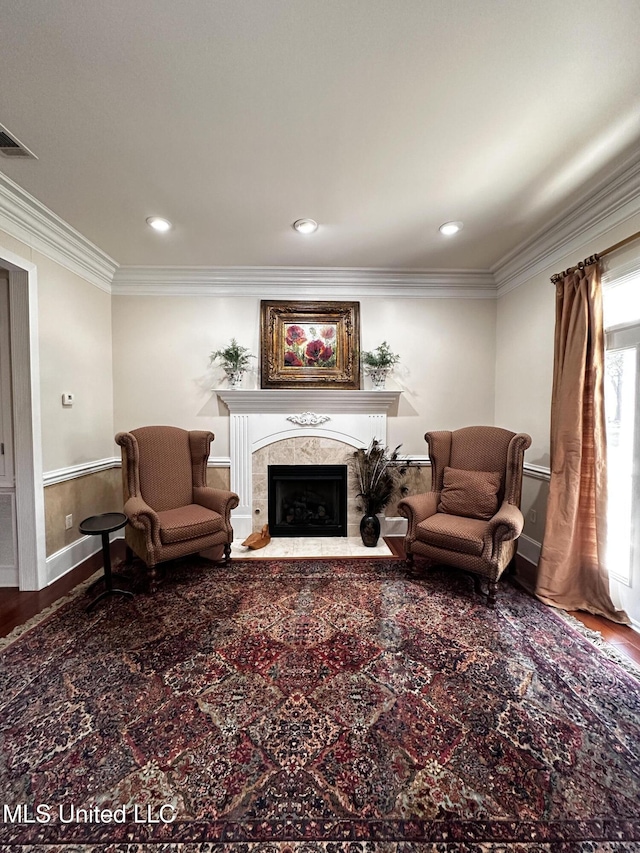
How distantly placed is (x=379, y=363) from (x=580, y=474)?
1.91 metres

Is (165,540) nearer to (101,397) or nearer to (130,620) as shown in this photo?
(130,620)

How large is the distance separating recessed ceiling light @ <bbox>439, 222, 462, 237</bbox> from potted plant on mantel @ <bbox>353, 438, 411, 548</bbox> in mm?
1962

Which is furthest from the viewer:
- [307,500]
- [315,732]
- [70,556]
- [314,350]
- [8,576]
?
[307,500]

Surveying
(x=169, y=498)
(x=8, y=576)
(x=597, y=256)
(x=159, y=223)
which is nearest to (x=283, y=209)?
(x=159, y=223)

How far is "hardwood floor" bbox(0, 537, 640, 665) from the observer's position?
194cm

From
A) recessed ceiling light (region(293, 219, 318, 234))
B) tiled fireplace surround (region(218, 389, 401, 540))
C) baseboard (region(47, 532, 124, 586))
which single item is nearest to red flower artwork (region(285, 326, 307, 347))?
tiled fireplace surround (region(218, 389, 401, 540))

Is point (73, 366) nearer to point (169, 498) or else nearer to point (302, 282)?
point (169, 498)

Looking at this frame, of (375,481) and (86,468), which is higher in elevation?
(86,468)

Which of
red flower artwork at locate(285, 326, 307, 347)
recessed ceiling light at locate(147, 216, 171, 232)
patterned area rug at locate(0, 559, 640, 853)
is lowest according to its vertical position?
patterned area rug at locate(0, 559, 640, 853)

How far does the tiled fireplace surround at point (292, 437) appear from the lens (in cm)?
352

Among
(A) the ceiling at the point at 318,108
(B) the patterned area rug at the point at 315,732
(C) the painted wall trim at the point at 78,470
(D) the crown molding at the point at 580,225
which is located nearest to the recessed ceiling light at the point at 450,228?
(A) the ceiling at the point at 318,108

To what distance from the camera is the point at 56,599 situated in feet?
7.75

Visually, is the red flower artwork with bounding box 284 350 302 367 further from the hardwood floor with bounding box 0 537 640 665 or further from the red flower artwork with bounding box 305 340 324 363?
the hardwood floor with bounding box 0 537 640 665

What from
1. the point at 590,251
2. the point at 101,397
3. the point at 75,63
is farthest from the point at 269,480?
the point at 590,251
